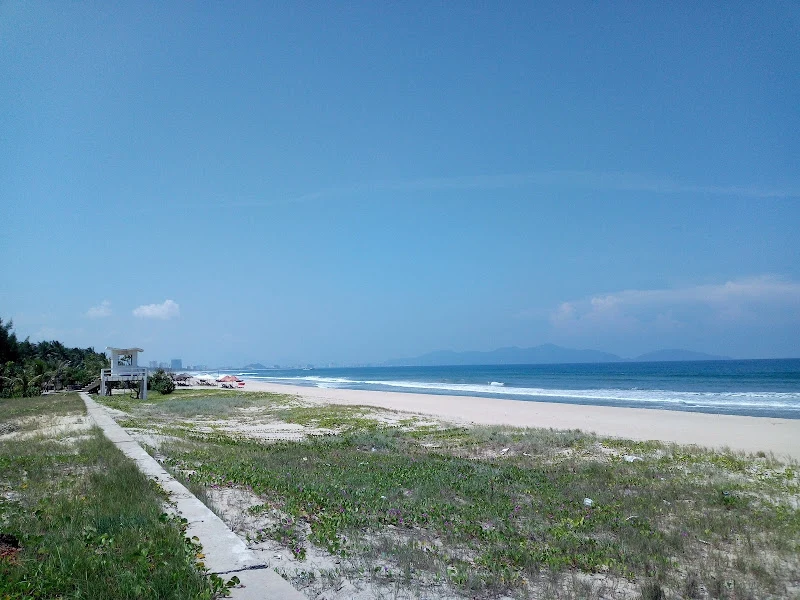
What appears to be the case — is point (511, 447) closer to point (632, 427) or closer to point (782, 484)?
point (782, 484)

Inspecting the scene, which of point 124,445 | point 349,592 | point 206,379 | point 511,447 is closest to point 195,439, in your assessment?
point 124,445

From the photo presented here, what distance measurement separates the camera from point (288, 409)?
33.5 metres

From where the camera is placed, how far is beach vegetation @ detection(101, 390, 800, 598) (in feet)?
20.2

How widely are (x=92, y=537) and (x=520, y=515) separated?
231 inches

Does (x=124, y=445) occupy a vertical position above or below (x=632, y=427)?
above

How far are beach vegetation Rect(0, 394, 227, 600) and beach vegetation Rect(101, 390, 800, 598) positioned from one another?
119 centimetres

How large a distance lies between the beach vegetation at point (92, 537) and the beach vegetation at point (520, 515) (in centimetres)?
119

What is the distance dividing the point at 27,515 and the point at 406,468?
23.9 feet

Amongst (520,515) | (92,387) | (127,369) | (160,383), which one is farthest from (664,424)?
(92,387)

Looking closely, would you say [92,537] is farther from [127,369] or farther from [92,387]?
[92,387]

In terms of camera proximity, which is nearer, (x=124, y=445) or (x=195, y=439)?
(x=124, y=445)

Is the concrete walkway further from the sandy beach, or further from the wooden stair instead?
the wooden stair

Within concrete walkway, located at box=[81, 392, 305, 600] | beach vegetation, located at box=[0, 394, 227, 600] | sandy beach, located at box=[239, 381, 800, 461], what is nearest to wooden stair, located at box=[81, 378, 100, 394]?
sandy beach, located at box=[239, 381, 800, 461]

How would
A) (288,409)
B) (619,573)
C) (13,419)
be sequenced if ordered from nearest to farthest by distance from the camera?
1. (619,573)
2. (13,419)
3. (288,409)
